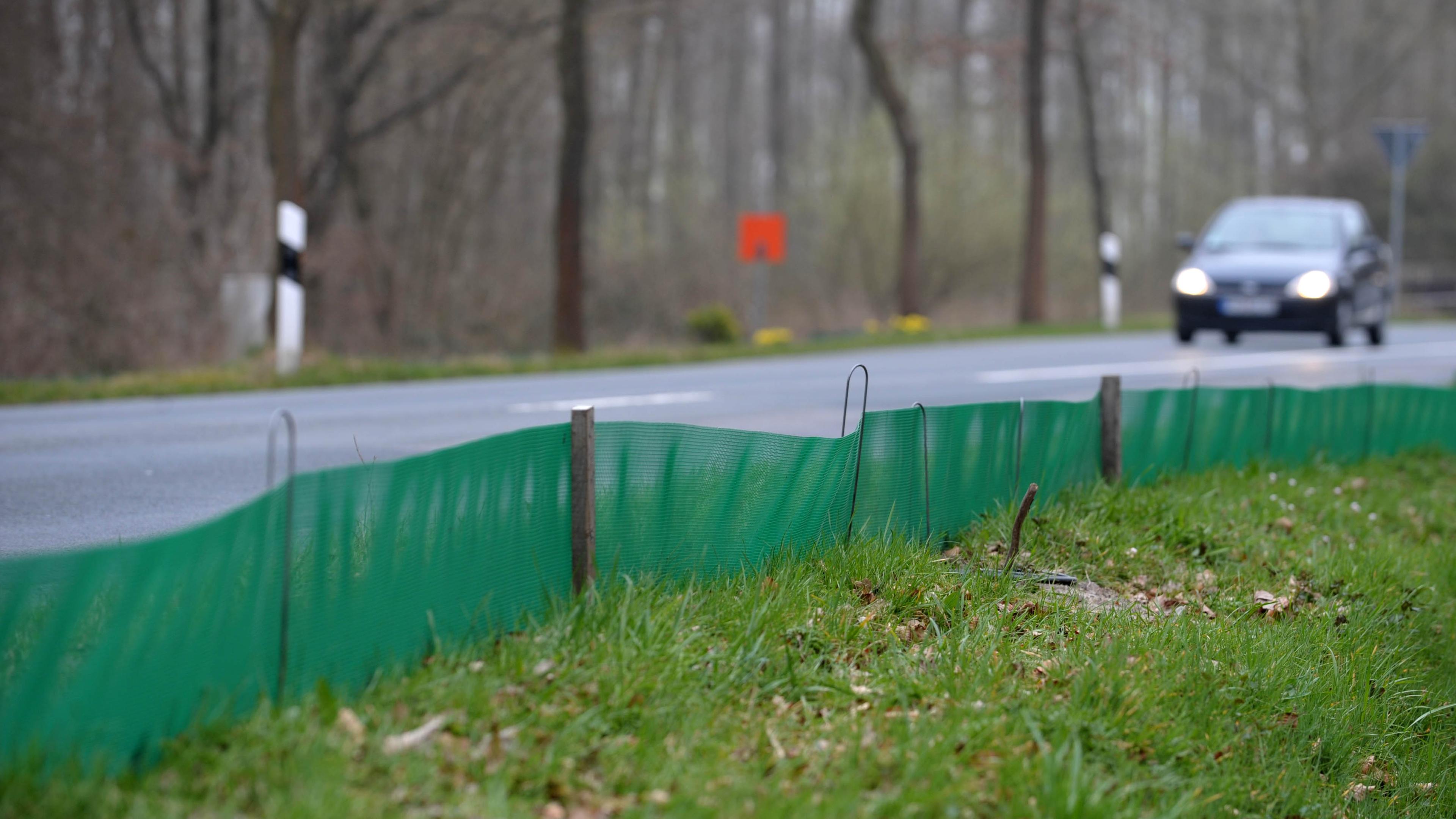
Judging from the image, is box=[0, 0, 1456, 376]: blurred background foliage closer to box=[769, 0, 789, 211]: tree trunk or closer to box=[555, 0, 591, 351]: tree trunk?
box=[769, 0, 789, 211]: tree trunk

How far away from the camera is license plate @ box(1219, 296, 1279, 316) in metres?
16.2

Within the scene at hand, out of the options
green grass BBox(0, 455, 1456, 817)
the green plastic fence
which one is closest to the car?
the green plastic fence

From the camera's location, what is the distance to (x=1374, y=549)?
24.3 ft

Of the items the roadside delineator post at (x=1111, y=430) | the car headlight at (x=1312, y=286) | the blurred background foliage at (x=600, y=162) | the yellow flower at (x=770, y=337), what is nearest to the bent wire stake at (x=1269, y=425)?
the roadside delineator post at (x=1111, y=430)

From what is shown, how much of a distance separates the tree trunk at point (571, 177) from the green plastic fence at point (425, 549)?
1208 centimetres

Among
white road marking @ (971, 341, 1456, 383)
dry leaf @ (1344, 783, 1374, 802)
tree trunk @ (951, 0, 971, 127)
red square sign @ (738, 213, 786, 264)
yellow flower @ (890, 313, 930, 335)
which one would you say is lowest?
dry leaf @ (1344, 783, 1374, 802)

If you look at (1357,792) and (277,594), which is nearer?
(277,594)

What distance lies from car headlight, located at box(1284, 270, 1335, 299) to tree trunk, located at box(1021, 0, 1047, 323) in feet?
28.2

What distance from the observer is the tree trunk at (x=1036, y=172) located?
2511 cm

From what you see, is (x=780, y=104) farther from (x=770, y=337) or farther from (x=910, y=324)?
(x=770, y=337)

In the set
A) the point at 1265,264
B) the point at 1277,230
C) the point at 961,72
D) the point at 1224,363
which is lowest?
the point at 1224,363

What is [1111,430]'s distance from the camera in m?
7.51

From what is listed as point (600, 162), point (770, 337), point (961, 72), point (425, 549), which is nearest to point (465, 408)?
point (425, 549)

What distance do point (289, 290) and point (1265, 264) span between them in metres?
10.3
